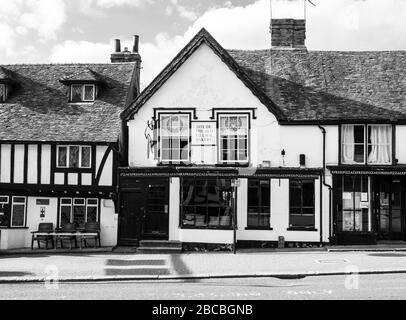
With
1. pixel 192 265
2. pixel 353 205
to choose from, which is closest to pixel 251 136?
pixel 353 205

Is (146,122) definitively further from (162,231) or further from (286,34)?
(286,34)

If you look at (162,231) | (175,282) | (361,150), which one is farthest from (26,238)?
(361,150)

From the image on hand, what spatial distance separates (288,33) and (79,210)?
43.6 feet

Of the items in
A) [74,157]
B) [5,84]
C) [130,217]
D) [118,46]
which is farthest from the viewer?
[118,46]

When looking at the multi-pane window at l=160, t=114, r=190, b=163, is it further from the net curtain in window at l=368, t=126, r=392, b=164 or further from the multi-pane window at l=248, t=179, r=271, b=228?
the net curtain in window at l=368, t=126, r=392, b=164

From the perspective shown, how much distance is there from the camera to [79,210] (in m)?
25.3

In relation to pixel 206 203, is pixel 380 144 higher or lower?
higher

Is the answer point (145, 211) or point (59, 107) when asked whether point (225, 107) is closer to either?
point (145, 211)

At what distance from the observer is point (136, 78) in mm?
30312

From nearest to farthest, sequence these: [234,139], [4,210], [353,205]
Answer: [353,205] → [234,139] → [4,210]

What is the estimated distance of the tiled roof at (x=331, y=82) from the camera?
933 inches

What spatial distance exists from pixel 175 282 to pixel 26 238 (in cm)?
1147

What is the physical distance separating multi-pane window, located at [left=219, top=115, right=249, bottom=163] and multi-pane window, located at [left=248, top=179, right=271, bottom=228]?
125cm

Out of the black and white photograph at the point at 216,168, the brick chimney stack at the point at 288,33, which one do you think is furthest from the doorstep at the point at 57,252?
the brick chimney stack at the point at 288,33
